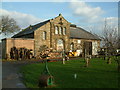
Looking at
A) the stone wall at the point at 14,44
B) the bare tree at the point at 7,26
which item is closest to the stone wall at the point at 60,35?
the stone wall at the point at 14,44

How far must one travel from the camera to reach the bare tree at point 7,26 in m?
37.4

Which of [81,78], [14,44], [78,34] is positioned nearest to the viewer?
[81,78]

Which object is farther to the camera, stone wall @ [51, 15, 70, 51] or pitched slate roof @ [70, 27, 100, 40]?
pitched slate roof @ [70, 27, 100, 40]

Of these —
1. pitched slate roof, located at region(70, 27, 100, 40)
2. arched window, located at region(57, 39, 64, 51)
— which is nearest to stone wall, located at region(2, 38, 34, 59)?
arched window, located at region(57, 39, 64, 51)

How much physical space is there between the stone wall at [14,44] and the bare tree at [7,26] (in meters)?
9.03

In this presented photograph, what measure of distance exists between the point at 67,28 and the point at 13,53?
15.9 metres

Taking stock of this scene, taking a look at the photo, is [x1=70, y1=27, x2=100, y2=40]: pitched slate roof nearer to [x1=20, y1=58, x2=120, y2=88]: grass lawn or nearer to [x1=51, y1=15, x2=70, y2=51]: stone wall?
[x1=51, y1=15, x2=70, y2=51]: stone wall

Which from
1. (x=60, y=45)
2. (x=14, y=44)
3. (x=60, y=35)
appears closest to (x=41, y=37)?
(x=60, y=35)

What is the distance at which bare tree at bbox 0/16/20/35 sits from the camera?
3744cm

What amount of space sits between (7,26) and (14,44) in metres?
11.1

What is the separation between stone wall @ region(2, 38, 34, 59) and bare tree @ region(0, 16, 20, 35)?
9029 mm

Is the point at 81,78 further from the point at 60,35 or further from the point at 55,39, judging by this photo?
the point at 60,35

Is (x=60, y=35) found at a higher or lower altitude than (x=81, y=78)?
higher

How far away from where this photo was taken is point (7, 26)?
37.8 metres
